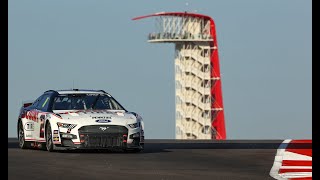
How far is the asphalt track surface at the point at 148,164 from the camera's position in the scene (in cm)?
1482

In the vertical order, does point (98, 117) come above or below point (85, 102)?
below

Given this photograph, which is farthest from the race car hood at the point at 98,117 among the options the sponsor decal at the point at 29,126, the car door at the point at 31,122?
the sponsor decal at the point at 29,126

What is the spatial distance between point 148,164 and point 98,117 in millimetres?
3914

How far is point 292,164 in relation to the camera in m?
17.9

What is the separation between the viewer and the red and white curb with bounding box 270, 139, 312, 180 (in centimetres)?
1522

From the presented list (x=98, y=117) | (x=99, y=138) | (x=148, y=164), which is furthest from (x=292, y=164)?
(x=98, y=117)

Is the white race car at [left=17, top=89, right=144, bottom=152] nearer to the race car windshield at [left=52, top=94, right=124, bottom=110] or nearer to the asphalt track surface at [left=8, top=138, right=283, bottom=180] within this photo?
the race car windshield at [left=52, top=94, right=124, bottom=110]

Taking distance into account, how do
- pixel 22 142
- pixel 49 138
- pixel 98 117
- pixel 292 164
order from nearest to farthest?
1. pixel 292 164
2. pixel 98 117
3. pixel 49 138
4. pixel 22 142

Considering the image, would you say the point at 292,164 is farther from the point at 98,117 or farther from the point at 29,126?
the point at 29,126

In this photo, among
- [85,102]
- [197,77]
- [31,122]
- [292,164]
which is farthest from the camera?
[197,77]

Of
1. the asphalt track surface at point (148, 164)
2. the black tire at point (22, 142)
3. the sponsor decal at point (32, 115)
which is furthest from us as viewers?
the black tire at point (22, 142)

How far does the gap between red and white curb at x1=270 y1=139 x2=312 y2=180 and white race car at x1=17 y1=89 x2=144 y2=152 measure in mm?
3090

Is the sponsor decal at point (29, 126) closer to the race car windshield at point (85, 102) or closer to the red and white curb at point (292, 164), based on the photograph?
the race car windshield at point (85, 102)
